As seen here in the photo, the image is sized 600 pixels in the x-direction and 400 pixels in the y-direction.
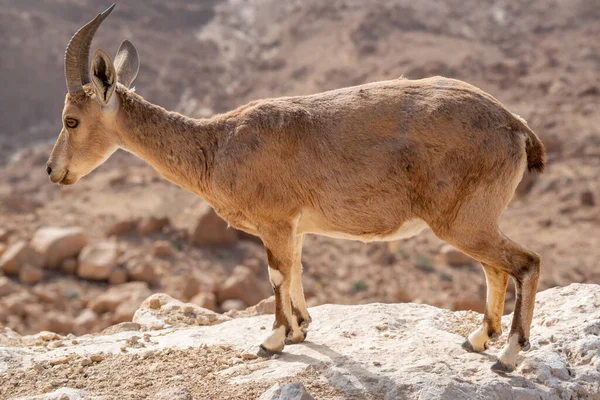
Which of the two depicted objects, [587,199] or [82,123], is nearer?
[82,123]

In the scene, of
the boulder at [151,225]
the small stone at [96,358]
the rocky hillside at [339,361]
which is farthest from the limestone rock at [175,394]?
the boulder at [151,225]

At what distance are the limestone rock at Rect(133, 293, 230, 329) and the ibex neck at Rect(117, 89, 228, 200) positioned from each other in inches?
95.2

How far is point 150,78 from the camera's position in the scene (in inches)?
1441

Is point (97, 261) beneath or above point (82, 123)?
beneath

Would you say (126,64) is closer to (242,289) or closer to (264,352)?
(264,352)

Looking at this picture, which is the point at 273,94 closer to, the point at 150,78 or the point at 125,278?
the point at 150,78

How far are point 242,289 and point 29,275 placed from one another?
519 centimetres

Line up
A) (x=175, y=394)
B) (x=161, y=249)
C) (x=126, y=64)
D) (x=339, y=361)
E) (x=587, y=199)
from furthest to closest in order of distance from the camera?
(x=587, y=199)
(x=161, y=249)
(x=126, y=64)
(x=339, y=361)
(x=175, y=394)

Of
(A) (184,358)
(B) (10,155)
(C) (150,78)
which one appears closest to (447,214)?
(A) (184,358)

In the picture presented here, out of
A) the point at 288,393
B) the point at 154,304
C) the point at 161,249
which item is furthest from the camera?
the point at 161,249

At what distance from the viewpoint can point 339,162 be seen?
7.08 m

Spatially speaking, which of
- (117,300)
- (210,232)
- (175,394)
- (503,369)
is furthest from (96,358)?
(210,232)

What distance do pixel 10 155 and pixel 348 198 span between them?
26537 millimetres

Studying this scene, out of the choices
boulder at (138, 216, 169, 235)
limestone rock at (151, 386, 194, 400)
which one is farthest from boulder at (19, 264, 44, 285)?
limestone rock at (151, 386, 194, 400)
